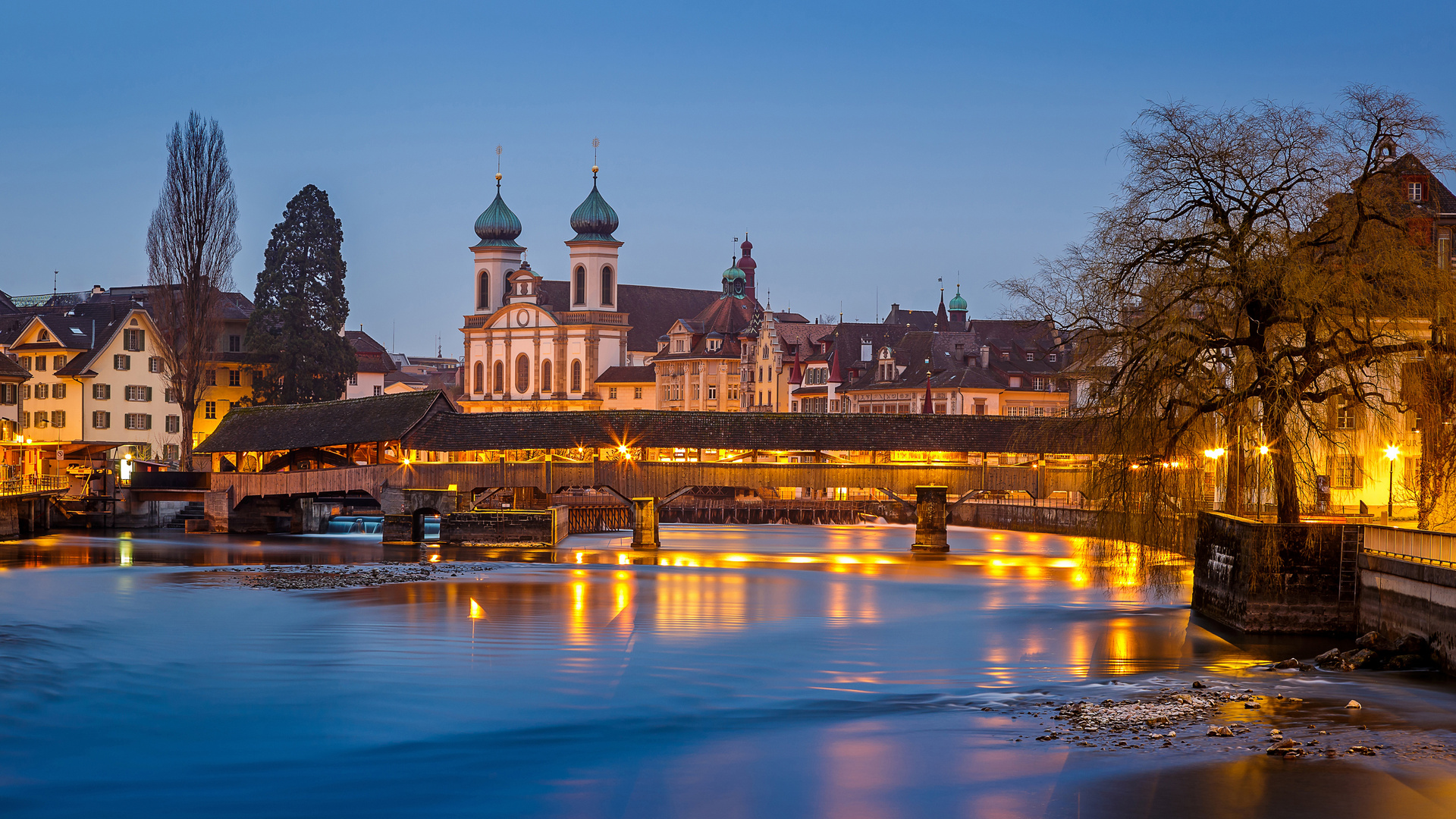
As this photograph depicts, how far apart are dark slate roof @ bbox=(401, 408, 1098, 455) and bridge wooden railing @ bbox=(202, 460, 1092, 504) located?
830mm

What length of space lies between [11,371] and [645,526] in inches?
1434

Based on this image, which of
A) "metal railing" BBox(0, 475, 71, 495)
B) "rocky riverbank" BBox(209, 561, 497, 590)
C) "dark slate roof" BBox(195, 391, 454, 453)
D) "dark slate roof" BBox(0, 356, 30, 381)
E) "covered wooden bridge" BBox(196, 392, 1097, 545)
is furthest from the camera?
"dark slate roof" BBox(0, 356, 30, 381)

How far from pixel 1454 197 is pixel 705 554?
80.5 ft

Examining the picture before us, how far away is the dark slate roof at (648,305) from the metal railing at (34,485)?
50.1m

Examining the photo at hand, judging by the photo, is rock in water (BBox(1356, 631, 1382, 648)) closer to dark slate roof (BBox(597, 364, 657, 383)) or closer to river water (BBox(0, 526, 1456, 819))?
river water (BBox(0, 526, 1456, 819))

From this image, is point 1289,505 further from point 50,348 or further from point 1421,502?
point 50,348

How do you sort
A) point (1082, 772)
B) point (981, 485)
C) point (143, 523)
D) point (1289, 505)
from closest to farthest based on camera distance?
point (1082, 772) < point (1289, 505) < point (981, 485) < point (143, 523)

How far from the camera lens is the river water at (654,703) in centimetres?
1644

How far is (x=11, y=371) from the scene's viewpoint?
7125 centimetres

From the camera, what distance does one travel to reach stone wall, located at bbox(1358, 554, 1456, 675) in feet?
71.9

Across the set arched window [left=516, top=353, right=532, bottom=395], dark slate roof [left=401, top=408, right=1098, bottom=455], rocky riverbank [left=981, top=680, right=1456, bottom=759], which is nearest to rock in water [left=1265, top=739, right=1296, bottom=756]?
rocky riverbank [left=981, top=680, right=1456, bottom=759]

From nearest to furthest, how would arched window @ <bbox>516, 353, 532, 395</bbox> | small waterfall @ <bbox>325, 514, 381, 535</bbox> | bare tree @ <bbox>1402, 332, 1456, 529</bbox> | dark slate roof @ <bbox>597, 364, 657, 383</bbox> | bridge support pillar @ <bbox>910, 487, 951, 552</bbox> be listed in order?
bare tree @ <bbox>1402, 332, 1456, 529</bbox>
bridge support pillar @ <bbox>910, 487, 951, 552</bbox>
small waterfall @ <bbox>325, 514, 381, 535</bbox>
dark slate roof @ <bbox>597, 364, 657, 383</bbox>
arched window @ <bbox>516, 353, 532, 395</bbox>

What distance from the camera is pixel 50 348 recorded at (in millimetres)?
77312

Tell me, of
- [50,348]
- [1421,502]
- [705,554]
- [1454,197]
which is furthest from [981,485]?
[50,348]
